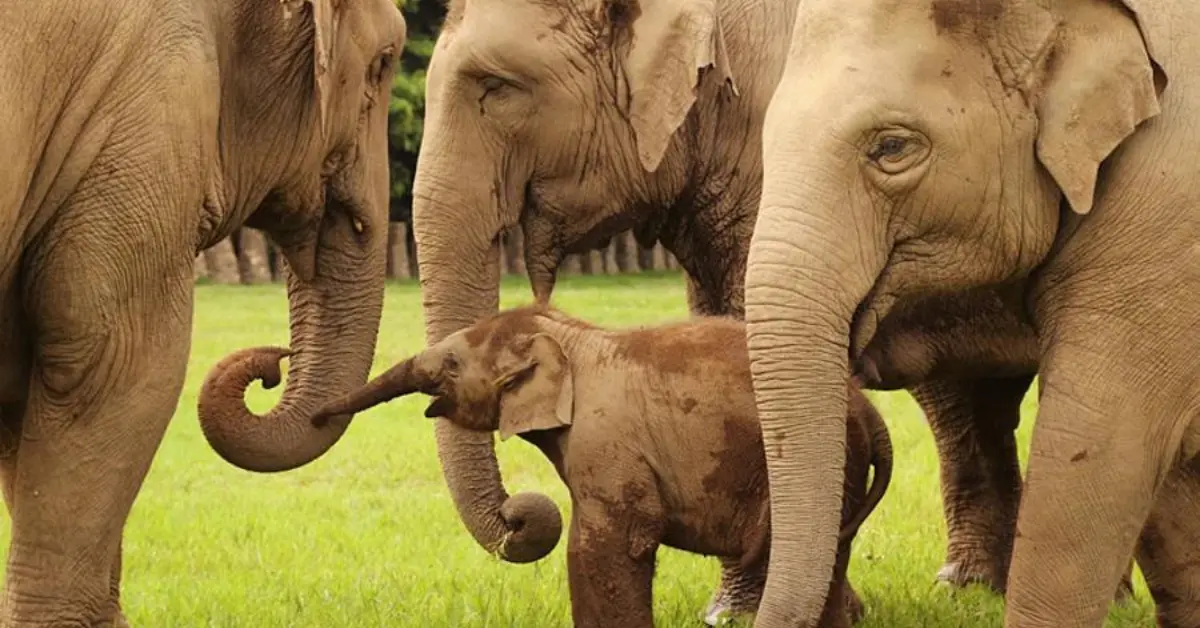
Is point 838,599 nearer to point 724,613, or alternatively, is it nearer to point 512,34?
point 724,613

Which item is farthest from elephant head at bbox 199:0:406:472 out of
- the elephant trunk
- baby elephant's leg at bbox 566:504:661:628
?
baby elephant's leg at bbox 566:504:661:628

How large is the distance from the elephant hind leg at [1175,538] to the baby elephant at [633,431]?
0.72m

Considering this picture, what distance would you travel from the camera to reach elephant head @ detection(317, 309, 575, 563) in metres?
5.91

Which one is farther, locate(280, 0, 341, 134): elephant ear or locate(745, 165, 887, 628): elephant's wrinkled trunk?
locate(280, 0, 341, 134): elephant ear

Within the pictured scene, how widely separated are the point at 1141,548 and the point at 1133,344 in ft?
3.22

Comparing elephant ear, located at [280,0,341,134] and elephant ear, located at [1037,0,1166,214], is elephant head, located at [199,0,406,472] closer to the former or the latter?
elephant ear, located at [280,0,341,134]

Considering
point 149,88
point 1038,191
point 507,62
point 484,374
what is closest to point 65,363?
point 149,88

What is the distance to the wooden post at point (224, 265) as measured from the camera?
28.3m

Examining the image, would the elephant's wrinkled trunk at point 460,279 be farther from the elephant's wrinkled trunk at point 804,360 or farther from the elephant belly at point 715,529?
the elephant's wrinkled trunk at point 804,360

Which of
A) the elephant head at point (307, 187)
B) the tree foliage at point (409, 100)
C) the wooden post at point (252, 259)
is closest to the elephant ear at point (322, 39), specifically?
the elephant head at point (307, 187)

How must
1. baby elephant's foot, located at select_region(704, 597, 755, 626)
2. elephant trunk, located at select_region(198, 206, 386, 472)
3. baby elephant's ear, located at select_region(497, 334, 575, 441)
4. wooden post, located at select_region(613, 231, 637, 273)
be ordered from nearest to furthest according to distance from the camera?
baby elephant's ear, located at select_region(497, 334, 575, 441), elephant trunk, located at select_region(198, 206, 386, 472), baby elephant's foot, located at select_region(704, 597, 755, 626), wooden post, located at select_region(613, 231, 637, 273)

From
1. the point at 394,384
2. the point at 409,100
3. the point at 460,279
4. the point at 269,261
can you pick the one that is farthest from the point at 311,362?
the point at 269,261

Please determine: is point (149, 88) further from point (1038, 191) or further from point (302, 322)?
point (1038, 191)

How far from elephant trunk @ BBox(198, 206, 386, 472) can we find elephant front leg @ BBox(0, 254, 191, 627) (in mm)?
520
